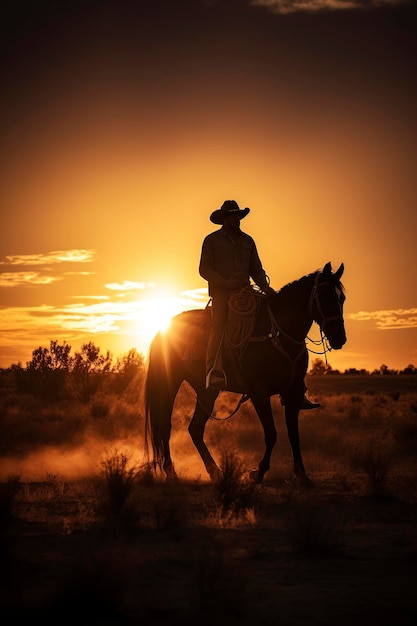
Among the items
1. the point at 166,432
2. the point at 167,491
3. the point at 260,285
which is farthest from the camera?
the point at 166,432

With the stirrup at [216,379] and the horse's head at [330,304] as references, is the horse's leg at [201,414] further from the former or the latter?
the horse's head at [330,304]

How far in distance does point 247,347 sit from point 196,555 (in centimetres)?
571

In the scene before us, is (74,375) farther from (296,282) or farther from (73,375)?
(296,282)

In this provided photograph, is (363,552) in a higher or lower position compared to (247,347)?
Answer: lower

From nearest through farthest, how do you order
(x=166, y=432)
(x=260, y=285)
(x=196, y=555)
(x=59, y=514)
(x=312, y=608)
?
1. (x=312, y=608)
2. (x=196, y=555)
3. (x=59, y=514)
4. (x=260, y=285)
5. (x=166, y=432)

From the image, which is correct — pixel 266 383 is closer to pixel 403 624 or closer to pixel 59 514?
pixel 59 514

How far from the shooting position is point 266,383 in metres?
12.3

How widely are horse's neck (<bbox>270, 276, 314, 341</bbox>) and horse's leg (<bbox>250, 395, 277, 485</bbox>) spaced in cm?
109

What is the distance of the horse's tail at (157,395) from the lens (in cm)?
1434

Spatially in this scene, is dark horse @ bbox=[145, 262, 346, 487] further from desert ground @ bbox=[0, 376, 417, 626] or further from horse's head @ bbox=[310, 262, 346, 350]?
desert ground @ bbox=[0, 376, 417, 626]

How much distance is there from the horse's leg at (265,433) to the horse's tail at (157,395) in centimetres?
268

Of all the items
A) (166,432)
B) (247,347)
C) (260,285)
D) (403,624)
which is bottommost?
(403,624)

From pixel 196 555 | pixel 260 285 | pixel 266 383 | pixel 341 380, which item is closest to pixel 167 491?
pixel 266 383

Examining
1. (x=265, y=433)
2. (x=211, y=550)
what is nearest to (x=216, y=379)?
(x=265, y=433)
